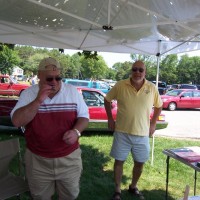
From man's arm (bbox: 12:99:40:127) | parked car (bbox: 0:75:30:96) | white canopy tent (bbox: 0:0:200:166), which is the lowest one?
parked car (bbox: 0:75:30:96)

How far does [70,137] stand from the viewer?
2.48 metres

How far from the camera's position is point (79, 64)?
2872 inches

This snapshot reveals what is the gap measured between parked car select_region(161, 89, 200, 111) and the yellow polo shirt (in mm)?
15246

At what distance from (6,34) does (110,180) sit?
3423 millimetres

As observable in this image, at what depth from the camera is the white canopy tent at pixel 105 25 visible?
13.7ft

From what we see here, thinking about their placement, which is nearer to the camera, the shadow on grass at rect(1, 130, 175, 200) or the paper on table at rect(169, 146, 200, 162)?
the paper on table at rect(169, 146, 200, 162)

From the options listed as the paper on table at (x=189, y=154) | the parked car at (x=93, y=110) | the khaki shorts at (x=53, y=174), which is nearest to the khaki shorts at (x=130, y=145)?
the paper on table at (x=189, y=154)

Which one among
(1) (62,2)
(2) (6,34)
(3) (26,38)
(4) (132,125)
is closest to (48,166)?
(4) (132,125)

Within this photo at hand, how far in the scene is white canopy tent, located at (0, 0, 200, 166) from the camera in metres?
4.17

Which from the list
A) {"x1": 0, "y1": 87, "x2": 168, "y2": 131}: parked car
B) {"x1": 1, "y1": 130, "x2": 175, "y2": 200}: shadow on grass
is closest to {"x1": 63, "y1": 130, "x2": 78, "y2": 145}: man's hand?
{"x1": 1, "y1": 130, "x2": 175, "y2": 200}: shadow on grass

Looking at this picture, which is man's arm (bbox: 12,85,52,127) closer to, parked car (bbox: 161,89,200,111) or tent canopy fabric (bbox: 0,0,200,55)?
tent canopy fabric (bbox: 0,0,200,55)

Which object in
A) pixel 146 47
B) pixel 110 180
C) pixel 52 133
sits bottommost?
pixel 110 180

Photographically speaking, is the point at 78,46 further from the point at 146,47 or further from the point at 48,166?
the point at 48,166

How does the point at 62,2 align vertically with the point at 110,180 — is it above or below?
above
